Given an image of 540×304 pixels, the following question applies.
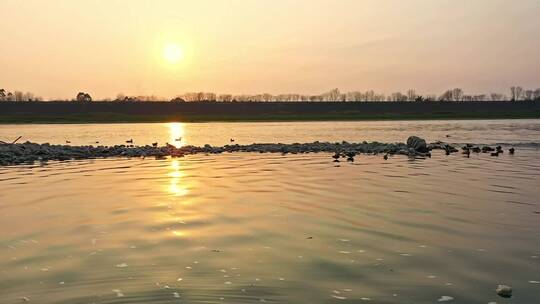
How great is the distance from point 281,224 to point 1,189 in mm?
11444

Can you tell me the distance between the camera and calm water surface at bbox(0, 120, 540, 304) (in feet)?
24.8

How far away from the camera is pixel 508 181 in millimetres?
19328

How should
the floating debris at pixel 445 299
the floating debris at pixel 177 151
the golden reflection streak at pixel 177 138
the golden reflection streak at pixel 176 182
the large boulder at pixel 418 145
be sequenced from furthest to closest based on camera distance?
the golden reflection streak at pixel 177 138, the large boulder at pixel 418 145, the floating debris at pixel 177 151, the golden reflection streak at pixel 176 182, the floating debris at pixel 445 299

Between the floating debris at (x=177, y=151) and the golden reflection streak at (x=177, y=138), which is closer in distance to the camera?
the floating debris at (x=177, y=151)

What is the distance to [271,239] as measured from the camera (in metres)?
10.6

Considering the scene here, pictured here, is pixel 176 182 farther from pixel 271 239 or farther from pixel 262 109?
pixel 262 109

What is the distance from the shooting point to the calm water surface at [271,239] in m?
7.55

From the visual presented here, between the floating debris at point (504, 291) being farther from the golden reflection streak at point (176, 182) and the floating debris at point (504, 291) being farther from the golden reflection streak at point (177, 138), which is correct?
the golden reflection streak at point (177, 138)

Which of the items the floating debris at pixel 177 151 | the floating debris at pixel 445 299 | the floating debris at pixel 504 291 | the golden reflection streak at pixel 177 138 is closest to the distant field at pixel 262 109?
the golden reflection streak at pixel 177 138

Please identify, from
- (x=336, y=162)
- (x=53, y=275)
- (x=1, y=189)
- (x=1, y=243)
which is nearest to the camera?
(x=53, y=275)

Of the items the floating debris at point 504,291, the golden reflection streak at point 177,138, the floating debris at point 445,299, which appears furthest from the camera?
the golden reflection streak at point 177,138

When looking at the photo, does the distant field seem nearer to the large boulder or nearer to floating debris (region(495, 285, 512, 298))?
the large boulder

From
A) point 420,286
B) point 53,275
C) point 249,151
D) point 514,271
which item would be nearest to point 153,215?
point 53,275

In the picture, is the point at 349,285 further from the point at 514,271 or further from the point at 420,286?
the point at 514,271
